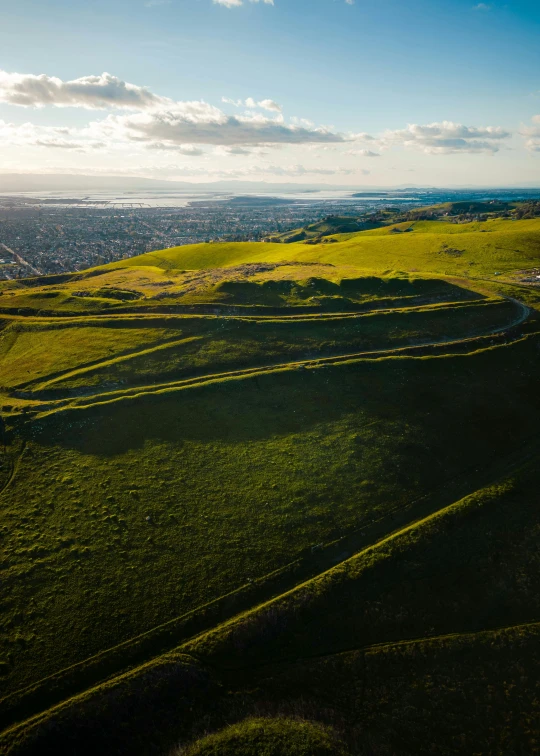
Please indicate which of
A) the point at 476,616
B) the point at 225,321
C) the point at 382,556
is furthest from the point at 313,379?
the point at 476,616

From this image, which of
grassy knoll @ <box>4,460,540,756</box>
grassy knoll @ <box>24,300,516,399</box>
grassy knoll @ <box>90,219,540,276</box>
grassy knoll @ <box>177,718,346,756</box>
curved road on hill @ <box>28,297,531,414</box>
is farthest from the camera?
grassy knoll @ <box>90,219,540,276</box>

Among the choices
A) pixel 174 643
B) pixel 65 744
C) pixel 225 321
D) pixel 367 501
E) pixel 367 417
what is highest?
pixel 225 321

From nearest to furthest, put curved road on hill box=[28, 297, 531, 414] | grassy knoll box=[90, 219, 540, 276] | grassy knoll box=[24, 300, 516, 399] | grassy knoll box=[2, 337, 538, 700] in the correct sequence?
grassy knoll box=[2, 337, 538, 700] → curved road on hill box=[28, 297, 531, 414] → grassy knoll box=[24, 300, 516, 399] → grassy knoll box=[90, 219, 540, 276]

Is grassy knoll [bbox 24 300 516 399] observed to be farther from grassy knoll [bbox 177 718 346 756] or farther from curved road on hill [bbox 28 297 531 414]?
grassy knoll [bbox 177 718 346 756]

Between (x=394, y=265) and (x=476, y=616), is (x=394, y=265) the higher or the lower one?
the higher one

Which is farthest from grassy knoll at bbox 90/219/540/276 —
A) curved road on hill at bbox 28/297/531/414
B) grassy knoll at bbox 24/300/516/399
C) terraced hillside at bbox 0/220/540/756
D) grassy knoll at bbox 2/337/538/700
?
grassy knoll at bbox 2/337/538/700

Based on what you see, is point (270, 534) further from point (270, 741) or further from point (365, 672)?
point (270, 741)

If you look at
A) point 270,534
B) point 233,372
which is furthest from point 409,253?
point 270,534

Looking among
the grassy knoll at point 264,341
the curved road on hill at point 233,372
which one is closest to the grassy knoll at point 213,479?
the curved road on hill at point 233,372

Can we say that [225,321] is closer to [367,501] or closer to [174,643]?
[367,501]
